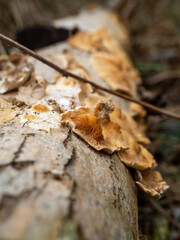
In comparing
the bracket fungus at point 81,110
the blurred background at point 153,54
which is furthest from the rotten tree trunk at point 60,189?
the blurred background at point 153,54

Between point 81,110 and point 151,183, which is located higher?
point 81,110

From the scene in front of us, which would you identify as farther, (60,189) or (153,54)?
(153,54)

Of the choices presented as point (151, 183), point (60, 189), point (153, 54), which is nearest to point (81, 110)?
point (60, 189)

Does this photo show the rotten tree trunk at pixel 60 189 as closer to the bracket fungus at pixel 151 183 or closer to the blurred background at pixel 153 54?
the bracket fungus at pixel 151 183

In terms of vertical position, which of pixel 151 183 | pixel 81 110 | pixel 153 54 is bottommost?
pixel 151 183

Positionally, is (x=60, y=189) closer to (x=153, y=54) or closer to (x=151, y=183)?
(x=151, y=183)

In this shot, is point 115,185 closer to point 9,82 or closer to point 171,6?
point 9,82

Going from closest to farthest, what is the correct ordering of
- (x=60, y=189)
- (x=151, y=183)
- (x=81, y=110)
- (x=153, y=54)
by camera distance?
(x=60, y=189), (x=81, y=110), (x=151, y=183), (x=153, y=54)
